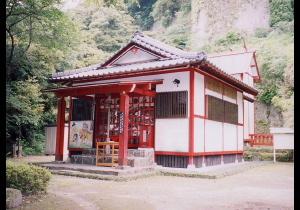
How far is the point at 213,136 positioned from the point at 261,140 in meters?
9.78

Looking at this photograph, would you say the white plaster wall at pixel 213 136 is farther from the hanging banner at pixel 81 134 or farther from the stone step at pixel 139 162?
the hanging banner at pixel 81 134

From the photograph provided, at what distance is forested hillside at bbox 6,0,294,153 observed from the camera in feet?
46.7

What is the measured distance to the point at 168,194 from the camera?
26.0 ft

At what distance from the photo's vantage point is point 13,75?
1764 centimetres

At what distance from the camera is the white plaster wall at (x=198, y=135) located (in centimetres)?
1286

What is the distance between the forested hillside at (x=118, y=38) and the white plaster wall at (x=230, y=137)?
22.4 ft

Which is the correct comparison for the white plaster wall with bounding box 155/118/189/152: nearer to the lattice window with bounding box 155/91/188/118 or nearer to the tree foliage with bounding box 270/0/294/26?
the lattice window with bounding box 155/91/188/118

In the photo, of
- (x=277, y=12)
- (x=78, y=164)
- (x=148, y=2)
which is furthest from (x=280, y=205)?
(x=148, y=2)

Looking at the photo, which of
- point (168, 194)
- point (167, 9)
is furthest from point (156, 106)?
point (167, 9)

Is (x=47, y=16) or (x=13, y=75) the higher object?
(x=47, y=16)

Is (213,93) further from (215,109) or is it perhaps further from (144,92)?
(144,92)

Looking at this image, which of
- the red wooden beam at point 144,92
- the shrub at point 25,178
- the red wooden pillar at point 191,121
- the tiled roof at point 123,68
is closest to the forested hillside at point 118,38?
the tiled roof at point 123,68
